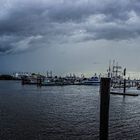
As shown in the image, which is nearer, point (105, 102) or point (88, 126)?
point (105, 102)

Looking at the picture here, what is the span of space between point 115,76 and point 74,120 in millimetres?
158026

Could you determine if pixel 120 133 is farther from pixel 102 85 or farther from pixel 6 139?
pixel 102 85

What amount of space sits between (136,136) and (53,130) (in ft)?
29.5

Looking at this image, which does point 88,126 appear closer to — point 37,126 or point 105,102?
point 37,126

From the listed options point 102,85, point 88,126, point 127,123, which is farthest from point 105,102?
point 127,123

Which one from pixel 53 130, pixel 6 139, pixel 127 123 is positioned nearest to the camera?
pixel 6 139

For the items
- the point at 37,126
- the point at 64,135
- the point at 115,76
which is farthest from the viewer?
the point at 115,76

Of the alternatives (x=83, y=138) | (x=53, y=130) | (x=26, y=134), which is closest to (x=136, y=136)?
→ (x=83, y=138)

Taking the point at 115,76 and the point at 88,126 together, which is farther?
the point at 115,76

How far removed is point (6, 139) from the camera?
98.8ft

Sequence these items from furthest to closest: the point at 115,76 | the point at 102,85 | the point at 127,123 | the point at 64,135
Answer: the point at 115,76
the point at 127,123
the point at 64,135
the point at 102,85

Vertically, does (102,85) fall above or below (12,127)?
above

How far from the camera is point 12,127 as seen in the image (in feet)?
121

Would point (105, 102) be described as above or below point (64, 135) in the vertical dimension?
above
